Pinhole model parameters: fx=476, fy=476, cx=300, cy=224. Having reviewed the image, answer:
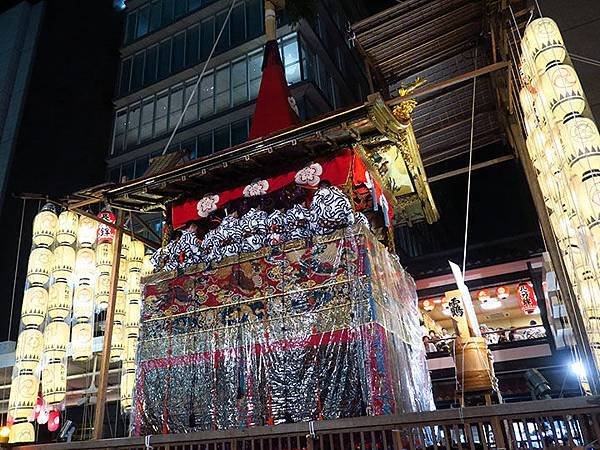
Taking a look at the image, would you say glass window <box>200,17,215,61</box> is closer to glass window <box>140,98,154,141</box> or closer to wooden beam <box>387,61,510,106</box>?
glass window <box>140,98,154,141</box>

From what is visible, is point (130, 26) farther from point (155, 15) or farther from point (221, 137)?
point (221, 137)

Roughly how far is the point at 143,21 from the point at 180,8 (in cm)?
259

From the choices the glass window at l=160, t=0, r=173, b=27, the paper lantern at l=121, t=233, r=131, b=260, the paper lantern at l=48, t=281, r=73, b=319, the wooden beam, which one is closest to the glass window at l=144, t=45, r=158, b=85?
the glass window at l=160, t=0, r=173, b=27

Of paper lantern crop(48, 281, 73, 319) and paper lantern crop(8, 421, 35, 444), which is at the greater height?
paper lantern crop(48, 281, 73, 319)

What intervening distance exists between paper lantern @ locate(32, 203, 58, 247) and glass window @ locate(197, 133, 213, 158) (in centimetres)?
1110

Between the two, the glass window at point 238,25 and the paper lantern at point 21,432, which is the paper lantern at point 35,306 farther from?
the glass window at point 238,25

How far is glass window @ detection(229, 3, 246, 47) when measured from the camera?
21.8 meters

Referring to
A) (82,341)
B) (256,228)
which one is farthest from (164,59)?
(256,228)

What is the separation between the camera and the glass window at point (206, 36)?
22.5m

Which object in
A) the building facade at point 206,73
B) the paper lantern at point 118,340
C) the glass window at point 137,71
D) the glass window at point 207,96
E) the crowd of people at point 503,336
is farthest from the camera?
the glass window at point 137,71

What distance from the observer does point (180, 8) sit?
24.2 metres

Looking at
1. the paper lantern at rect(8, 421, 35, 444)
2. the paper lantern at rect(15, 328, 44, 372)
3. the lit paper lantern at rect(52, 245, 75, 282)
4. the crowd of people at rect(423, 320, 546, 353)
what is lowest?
the paper lantern at rect(8, 421, 35, 444)

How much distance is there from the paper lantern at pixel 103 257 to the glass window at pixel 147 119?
43.0ft

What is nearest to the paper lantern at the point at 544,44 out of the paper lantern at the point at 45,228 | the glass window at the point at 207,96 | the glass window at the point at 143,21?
the paper lantern at the point at 45,228
